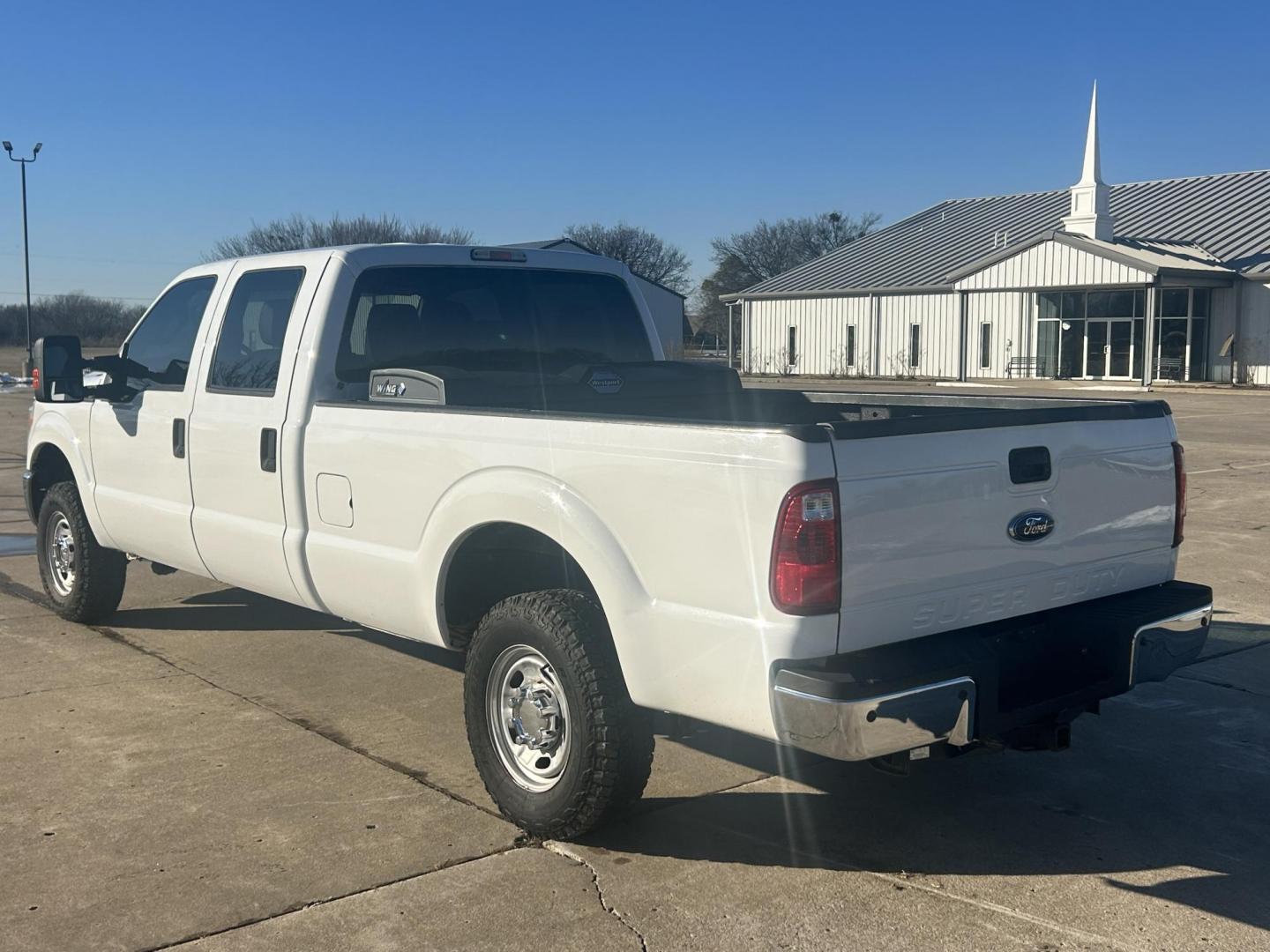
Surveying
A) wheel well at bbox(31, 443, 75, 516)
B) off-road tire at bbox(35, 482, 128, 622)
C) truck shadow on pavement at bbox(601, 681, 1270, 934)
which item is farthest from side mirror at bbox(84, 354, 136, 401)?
truck shadow on pavement at bbox(601, 681, 1270, 934)

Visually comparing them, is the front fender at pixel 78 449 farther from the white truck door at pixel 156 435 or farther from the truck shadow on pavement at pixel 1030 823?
the truck shadow on pavement at pixel 1030 823

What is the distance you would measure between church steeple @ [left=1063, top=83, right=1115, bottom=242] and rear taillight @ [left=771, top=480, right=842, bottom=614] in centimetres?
3971

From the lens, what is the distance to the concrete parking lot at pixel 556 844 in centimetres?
377

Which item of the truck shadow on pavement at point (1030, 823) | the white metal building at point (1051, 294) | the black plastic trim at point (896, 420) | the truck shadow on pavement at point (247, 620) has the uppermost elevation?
the white metal building at point (1051, 294)

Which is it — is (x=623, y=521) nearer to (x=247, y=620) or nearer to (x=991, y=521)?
(x=991, y=521)

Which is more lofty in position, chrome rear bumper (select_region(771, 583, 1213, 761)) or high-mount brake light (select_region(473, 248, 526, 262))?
high-mount brake light (select_region(473, 248, 526, 262))

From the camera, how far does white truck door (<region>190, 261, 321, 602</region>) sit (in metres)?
5.58

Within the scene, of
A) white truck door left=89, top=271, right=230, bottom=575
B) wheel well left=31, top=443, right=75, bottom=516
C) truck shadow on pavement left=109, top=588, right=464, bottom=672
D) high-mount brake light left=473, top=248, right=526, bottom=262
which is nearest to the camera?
high-mount brake light left=473, top=248, right=526, bottom=262

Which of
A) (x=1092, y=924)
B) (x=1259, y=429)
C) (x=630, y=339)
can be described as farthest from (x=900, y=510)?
(x=1259, y=429)

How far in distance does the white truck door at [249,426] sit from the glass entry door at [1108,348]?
37339mm

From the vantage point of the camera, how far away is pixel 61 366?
6.76 metres

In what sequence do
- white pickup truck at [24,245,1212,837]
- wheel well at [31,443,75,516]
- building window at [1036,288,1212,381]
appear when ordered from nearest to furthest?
white pickup truck at [24,245,1212,837]
wheel well at [31,443,75,516]
building window at [1036,288,1212,381]

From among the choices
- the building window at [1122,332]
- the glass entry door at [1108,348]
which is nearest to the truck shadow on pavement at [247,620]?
the building window at [1122,332]

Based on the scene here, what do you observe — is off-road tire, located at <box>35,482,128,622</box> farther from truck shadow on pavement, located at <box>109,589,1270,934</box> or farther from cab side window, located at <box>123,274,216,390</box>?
truck shadow on pavement, located at <box>109,589,1270,934</box>
